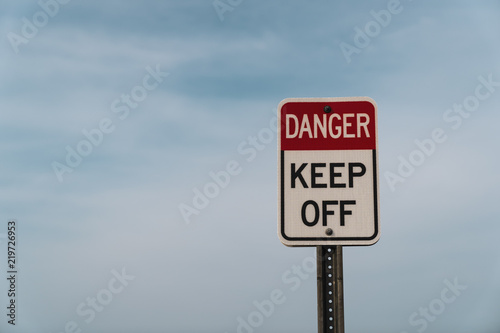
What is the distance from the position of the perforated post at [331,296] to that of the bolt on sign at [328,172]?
0.62 feet

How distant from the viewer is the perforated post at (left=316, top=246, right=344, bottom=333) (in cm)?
335

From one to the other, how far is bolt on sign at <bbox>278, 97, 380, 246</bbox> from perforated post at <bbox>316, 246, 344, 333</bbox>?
0.62 ft

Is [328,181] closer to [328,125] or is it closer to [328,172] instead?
[328,172]

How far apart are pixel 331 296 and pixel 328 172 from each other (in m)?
0.86

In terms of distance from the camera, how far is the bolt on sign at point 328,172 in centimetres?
350

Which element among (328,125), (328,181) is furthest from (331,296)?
(328,125)

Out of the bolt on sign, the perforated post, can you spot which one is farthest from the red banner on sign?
Answer: the perforated post

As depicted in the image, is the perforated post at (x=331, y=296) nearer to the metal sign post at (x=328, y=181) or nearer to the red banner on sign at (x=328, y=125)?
the metal sign post at (x=328, y=181)

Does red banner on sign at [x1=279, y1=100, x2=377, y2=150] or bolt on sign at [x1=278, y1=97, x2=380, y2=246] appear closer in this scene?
bolt on sign at [x1=278, y1=97, x2=380, y2=246]

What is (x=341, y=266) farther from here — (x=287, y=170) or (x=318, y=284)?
(x=287, y=170)

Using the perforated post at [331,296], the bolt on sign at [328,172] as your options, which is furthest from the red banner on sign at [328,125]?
the perforated post at [331,296]

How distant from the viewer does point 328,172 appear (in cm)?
356

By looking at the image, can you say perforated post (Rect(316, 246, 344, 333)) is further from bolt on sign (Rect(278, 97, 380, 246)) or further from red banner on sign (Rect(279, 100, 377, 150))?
red banner on sign (Rect(279, 100, 377, 150))

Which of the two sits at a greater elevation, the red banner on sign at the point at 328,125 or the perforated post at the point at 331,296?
the red banner on sign at the point at 328,125
